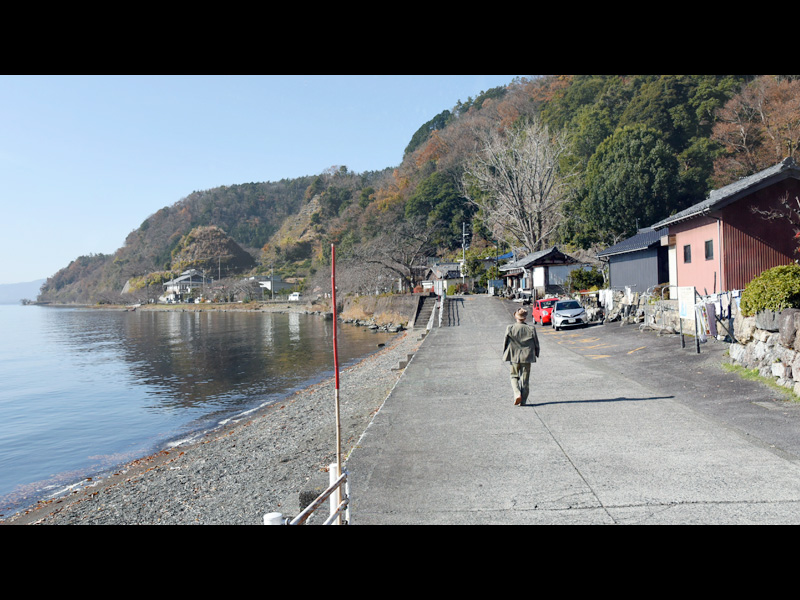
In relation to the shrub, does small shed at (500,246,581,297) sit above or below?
above

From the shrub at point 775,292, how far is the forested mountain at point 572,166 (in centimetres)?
854

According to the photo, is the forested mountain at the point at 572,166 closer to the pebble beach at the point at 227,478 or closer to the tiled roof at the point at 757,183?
the pebble beach at the point at 227,478

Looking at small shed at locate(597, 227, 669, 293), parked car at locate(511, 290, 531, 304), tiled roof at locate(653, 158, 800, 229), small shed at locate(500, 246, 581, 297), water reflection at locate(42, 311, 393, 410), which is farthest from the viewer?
parked car at locate(511, 290, 531, 304)

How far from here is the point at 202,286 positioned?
383 feet

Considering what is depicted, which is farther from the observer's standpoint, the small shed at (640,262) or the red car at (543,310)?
the red car at (543,310)

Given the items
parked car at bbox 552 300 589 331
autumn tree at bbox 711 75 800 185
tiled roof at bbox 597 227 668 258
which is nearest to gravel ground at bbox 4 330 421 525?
parked car at bbox 552 300 589 331

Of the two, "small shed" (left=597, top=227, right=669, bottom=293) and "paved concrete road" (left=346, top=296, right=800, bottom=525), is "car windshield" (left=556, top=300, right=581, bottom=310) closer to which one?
"small shed" (left=597, top=227, right=669, bottom=293)

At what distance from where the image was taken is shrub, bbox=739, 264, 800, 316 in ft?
32.3

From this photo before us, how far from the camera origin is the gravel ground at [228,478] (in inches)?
309

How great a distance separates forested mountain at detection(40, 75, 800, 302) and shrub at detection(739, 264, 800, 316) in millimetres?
8540

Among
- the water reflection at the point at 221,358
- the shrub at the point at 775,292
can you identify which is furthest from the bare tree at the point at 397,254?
the shrub at the point at 775,292
